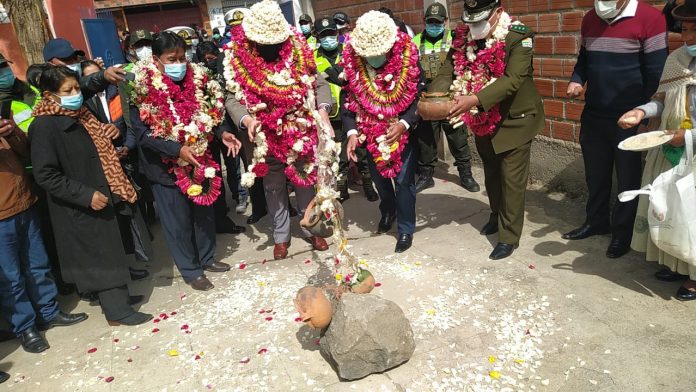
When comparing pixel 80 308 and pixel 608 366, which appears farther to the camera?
pixel 80 308

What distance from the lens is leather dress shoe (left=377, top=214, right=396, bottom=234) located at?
18.2 ft

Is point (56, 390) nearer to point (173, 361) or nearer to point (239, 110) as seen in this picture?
point (173, 361)

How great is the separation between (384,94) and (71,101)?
2.59 m

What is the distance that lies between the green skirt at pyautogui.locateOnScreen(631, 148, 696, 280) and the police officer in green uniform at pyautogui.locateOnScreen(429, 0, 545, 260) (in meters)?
→ 0.96

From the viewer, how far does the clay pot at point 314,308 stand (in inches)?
127

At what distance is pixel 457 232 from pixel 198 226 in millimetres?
2663

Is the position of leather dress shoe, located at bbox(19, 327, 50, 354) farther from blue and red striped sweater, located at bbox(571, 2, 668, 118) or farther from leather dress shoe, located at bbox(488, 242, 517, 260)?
blue and red striped sweater, located at bbox(571, 2, 668, 118)

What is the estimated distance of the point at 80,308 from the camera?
4699 mm

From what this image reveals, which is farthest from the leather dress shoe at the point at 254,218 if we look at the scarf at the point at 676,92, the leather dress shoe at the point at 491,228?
the scarf at the point at 676,92

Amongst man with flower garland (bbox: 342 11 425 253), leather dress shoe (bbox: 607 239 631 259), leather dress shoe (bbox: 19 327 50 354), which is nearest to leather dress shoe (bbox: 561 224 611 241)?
leather dress shoe (bbox: 607 239 631 259)

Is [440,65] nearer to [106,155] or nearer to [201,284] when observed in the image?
[201,284]

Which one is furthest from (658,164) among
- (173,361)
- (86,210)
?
(86,210)

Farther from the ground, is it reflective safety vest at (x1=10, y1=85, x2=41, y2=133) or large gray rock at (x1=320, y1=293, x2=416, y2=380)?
reflective safety vest at (x1=10, y1=85, x2=41, y2=133)

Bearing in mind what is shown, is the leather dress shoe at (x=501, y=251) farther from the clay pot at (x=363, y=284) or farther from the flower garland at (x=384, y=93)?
the clay pot at (x=363, y=284)
